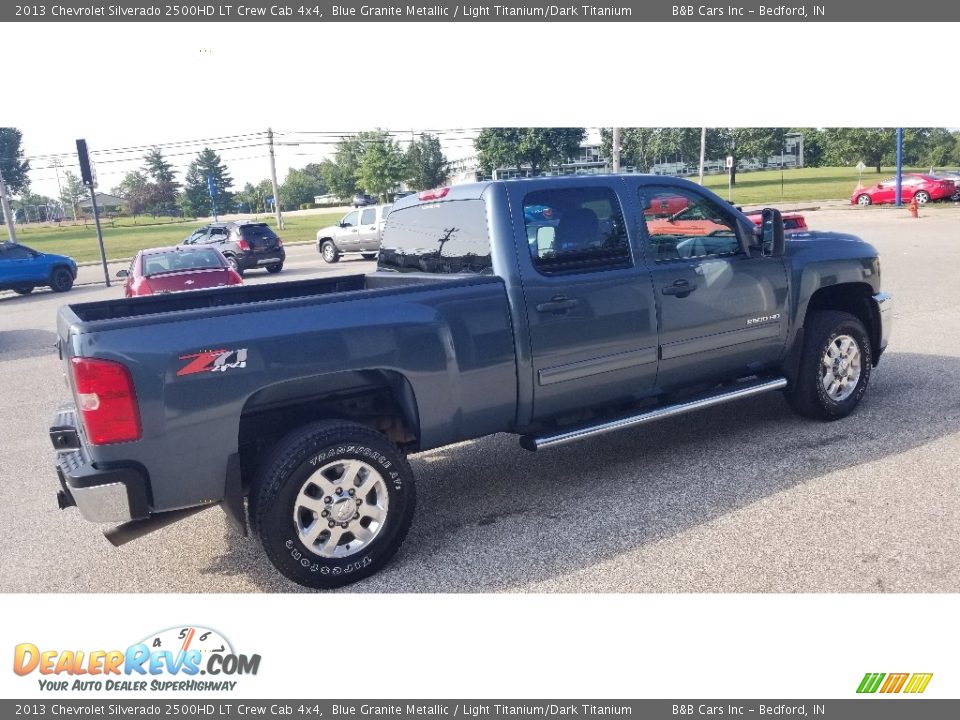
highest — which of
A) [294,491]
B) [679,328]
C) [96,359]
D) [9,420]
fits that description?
[96,359]

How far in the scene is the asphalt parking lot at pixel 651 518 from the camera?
12.4 feet

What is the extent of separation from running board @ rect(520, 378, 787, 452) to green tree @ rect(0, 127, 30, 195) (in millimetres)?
93084

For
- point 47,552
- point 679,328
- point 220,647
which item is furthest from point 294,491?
point 679,328

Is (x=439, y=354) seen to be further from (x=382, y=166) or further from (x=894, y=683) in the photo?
(x=382, y=166)

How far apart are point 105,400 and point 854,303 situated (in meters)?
5.48

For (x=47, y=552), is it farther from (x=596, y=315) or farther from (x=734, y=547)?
(x=734, y=547)

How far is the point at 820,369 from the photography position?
565 centimetres

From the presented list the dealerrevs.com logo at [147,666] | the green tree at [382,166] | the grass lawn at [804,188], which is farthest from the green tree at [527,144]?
the dealerrevs.com logo at [147,666]

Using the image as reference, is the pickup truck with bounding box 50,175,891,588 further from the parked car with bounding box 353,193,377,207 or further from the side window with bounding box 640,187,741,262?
the parked car with bounding box 353,193,377,207

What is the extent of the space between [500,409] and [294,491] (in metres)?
1.28

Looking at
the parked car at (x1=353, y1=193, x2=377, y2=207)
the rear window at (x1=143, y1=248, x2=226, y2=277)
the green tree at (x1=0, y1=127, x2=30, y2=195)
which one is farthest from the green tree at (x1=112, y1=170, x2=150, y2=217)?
the rear window at (x1=143, y1=248, x2=226, y2=277)

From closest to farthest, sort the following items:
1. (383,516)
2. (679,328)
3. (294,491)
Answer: (294,491), (383,516), (679,328)

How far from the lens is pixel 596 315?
4.64m

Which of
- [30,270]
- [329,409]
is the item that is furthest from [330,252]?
[329,409]
